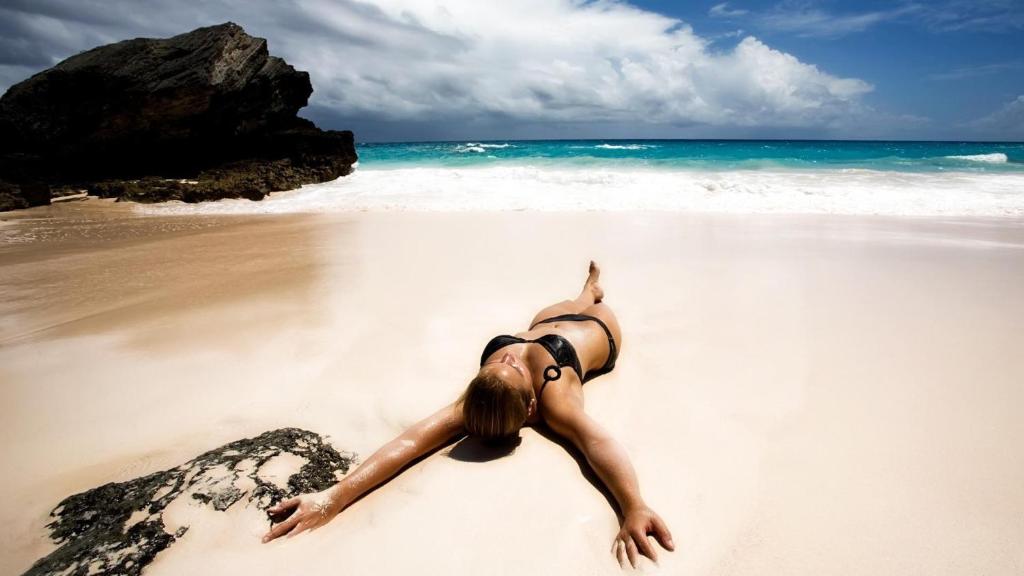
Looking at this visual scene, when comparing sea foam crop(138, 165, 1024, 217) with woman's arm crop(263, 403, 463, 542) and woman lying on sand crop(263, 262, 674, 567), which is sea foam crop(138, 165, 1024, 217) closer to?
woman lying on sand crop(263, 262, 674, 567)

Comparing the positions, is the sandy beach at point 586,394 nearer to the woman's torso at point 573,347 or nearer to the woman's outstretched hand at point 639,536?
the woman's outstretched hand at point 639,536

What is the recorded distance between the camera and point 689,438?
247cm

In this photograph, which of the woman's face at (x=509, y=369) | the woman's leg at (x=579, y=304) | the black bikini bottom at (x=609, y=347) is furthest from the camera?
the woman's leg at (x=579, y=304)

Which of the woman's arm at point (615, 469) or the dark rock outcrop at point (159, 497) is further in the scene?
the woman's arm at point (615, 469)

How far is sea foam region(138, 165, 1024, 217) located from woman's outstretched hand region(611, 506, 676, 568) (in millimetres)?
8413

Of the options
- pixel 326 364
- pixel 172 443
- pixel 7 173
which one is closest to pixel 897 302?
pixel 326 364

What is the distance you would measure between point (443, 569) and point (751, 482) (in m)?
1.36

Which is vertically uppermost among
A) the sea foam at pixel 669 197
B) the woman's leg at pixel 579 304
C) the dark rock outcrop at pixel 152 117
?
the dark rock outcrop at pixel 152 117

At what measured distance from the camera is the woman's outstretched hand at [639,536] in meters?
1.78

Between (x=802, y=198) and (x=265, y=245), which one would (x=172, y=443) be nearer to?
(x=265, y=245)

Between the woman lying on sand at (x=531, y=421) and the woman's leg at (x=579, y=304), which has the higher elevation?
the woman's leg at (x=579, y=304)

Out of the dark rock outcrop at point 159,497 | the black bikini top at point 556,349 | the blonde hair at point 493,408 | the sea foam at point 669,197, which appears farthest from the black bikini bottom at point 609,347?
the sea foam at point 669,197

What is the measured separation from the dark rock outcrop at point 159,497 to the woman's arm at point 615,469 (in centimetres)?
109

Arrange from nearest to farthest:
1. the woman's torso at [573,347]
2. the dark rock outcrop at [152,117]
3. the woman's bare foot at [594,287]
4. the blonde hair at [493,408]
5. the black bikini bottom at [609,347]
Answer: the blonde hair at [493,408]
the woman's torso at [573,347]
the black bikini bottom at [609,347]
the woman's bare foot at [594,287]
the dark rock outcrop at [152,117]
